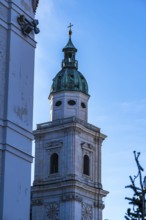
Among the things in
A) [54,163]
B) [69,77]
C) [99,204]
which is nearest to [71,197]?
[99,204]

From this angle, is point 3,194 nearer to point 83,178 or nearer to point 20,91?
point 20,91

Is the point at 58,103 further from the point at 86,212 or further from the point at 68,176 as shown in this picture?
the point at 86,212

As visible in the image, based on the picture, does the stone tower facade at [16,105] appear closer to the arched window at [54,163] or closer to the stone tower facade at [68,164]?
the stone tower facade at [68,164]

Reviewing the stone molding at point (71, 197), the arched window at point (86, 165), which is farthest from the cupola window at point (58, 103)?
the stone molding at point (71, 197)

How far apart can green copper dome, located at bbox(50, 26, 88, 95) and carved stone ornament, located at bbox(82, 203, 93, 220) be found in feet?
36.5

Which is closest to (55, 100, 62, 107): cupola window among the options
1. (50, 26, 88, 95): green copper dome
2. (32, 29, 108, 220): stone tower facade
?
(32, 29, 108, 220): stone tower facade

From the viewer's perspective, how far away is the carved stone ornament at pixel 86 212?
5800 cm

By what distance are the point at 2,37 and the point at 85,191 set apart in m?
42.8


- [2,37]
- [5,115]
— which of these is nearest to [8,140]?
[5,115]

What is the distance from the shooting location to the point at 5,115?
16.0 metres

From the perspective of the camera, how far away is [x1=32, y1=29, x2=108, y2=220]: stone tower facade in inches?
2258

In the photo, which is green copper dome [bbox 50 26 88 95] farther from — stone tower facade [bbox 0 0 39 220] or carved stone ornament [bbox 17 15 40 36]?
stone tower facade [bbox 0 0 39 220]

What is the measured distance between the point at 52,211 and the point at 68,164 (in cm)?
421

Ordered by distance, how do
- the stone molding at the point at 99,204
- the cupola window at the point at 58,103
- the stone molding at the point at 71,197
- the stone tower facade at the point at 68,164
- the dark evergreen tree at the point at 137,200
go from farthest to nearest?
1. the cupola window at the point at 58,103
2. the stone molding at the point at 99,204
3. the stone tower facade at the point at 68,164
4. the stone molding at the point at 71,197
5. the dark evergreen tree at the point at 137,200
